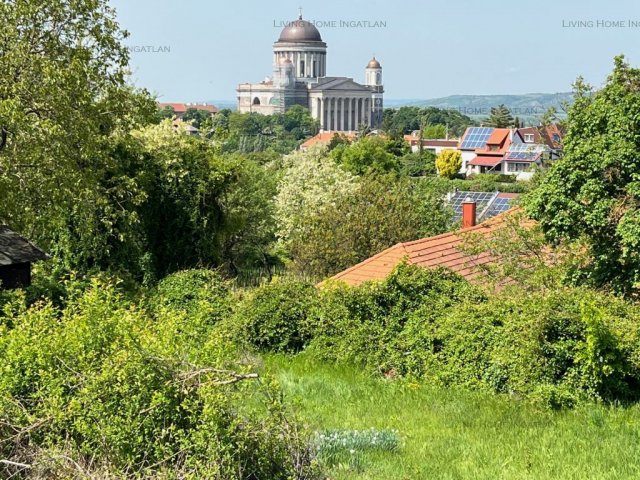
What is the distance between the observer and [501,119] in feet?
409

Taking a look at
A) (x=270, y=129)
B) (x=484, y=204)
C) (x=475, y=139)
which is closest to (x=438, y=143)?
(x=475, y=139)

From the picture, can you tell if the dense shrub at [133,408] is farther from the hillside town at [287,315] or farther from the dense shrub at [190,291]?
the dense shrub at [190,291]

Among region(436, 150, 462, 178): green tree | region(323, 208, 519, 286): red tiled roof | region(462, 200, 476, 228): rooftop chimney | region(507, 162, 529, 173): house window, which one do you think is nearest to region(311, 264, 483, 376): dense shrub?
region(323, 208, 519, 286): red tiled roof

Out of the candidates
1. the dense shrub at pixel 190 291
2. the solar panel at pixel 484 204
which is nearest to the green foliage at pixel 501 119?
the solar panel at pixel 484 204

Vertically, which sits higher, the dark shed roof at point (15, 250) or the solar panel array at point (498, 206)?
the dark shed roof at point (15, 250)

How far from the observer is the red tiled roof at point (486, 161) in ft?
317

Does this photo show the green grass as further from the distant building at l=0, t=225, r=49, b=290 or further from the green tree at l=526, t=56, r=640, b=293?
the distant building at l=0, t=225, r=49, b=290

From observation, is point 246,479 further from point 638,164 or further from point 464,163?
point 464,163

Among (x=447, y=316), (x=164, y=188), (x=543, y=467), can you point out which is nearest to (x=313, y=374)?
(x=447, y=316)

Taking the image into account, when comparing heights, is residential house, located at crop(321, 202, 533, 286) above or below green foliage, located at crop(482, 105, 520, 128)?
below

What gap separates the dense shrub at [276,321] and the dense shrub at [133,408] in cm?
714

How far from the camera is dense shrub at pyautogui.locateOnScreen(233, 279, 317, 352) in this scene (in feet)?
46.7

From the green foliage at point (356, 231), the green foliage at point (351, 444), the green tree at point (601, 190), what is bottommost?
the green foliage at point (356, 231)

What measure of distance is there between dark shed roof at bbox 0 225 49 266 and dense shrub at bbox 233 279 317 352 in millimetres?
6354
